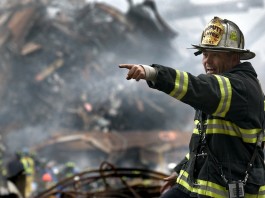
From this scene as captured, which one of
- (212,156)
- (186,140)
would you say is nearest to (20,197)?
(212,156)

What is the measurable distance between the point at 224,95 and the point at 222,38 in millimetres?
410

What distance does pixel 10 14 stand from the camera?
1572 centimetres

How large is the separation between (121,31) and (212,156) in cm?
1558

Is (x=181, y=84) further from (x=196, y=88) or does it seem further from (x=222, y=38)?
(x=222, y=38)

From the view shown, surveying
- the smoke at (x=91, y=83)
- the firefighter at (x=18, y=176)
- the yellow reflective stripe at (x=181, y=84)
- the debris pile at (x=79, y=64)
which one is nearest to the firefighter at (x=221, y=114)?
the yellow reflective stripe at (x=181, y=84)

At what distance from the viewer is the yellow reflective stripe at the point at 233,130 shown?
6.68 feet

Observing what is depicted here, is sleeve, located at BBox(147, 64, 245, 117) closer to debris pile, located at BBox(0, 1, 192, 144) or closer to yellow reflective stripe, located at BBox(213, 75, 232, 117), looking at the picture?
yellow reflective stripe, located at BBox(213, 75, 232, 117)

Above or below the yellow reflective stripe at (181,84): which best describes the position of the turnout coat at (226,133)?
below

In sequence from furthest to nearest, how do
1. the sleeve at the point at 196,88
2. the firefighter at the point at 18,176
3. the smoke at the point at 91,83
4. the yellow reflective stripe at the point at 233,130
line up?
the smoke at the point at 91,83, the firefighter at the point at 18,176, the yellow reflective stripe at the point at 233,130, the sleeve at the point at 196,88

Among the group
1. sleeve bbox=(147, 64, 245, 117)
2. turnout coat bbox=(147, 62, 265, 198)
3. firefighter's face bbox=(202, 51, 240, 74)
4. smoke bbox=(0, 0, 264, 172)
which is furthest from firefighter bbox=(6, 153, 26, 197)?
smoke bbox=(0, 0, 264, 172)

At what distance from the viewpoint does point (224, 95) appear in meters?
1.87

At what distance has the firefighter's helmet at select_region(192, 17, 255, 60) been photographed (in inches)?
84.7

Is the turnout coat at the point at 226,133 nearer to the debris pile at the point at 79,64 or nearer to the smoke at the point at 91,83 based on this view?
the smoke at the point at 91,83

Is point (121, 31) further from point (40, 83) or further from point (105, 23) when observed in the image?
point (40, 83)
